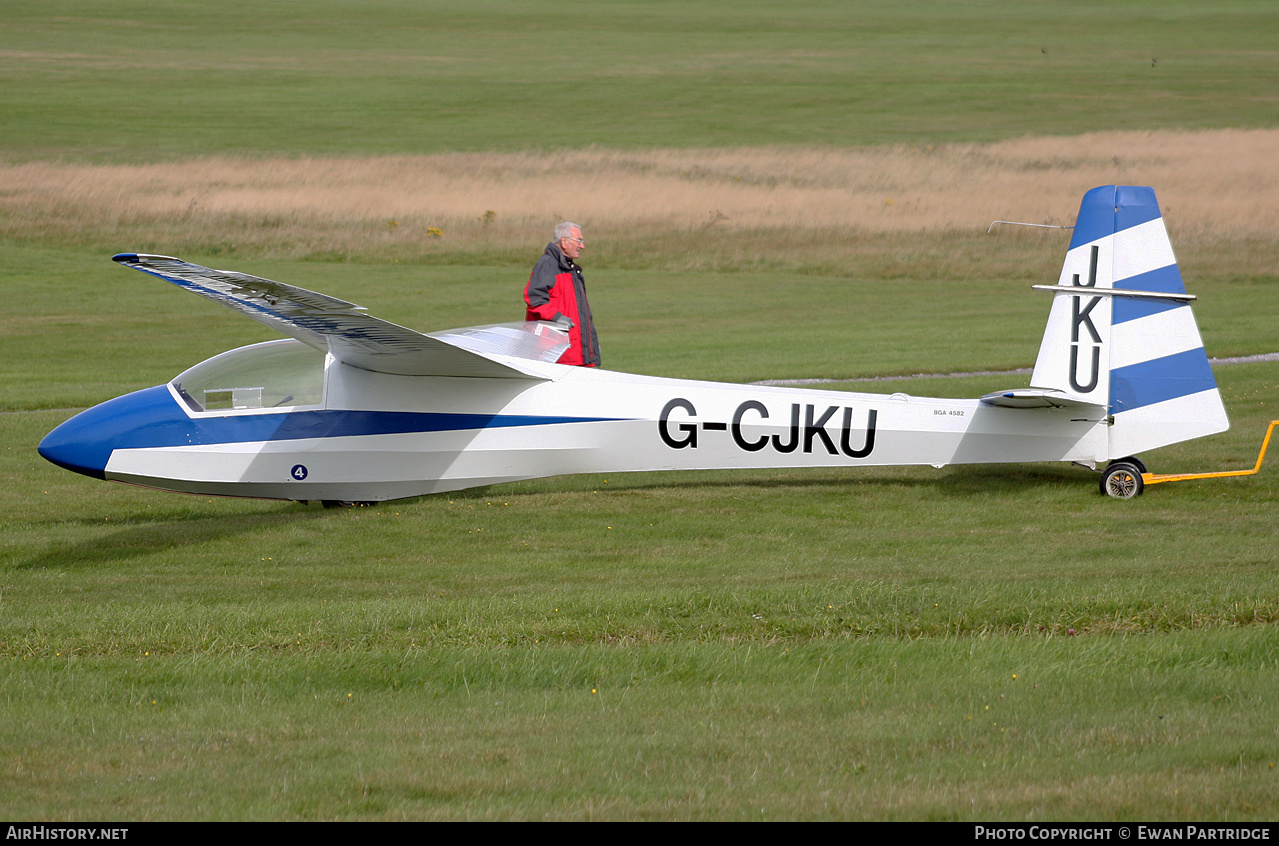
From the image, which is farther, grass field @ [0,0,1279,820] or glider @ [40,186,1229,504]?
glider @ [40,186,1229,504]

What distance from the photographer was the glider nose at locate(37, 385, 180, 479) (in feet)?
35.3

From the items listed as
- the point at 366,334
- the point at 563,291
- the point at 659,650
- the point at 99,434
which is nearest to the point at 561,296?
the point at 563,291

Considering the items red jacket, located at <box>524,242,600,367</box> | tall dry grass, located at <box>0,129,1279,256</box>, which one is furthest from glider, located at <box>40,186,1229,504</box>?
tall dry grass, located at <box>0,129,1279,256</box>

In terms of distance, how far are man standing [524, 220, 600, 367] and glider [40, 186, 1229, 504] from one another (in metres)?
0.57

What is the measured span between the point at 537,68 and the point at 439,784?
83923mm

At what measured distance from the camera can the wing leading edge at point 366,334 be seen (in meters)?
8.73

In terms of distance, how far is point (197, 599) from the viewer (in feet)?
27.9

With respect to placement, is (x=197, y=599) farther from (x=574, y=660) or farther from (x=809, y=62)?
(x=809, y=62)

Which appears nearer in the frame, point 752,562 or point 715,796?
point 715,796

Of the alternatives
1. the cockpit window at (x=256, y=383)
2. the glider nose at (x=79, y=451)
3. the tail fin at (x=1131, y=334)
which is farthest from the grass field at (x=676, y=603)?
the cockpit window at (x=256, y=383)

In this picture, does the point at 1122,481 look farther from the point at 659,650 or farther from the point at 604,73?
the point at 604,73

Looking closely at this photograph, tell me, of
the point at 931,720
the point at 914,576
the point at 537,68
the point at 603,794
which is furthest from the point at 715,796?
the point at 537,68

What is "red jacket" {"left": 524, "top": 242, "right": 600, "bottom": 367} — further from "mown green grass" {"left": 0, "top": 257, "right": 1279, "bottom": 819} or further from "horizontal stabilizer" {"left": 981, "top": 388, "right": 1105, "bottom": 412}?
"horizontal stabilizer" {"left": 981, "top": 388, "right": 1105, "bottom": 412}

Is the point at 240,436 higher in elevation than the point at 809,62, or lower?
lower
